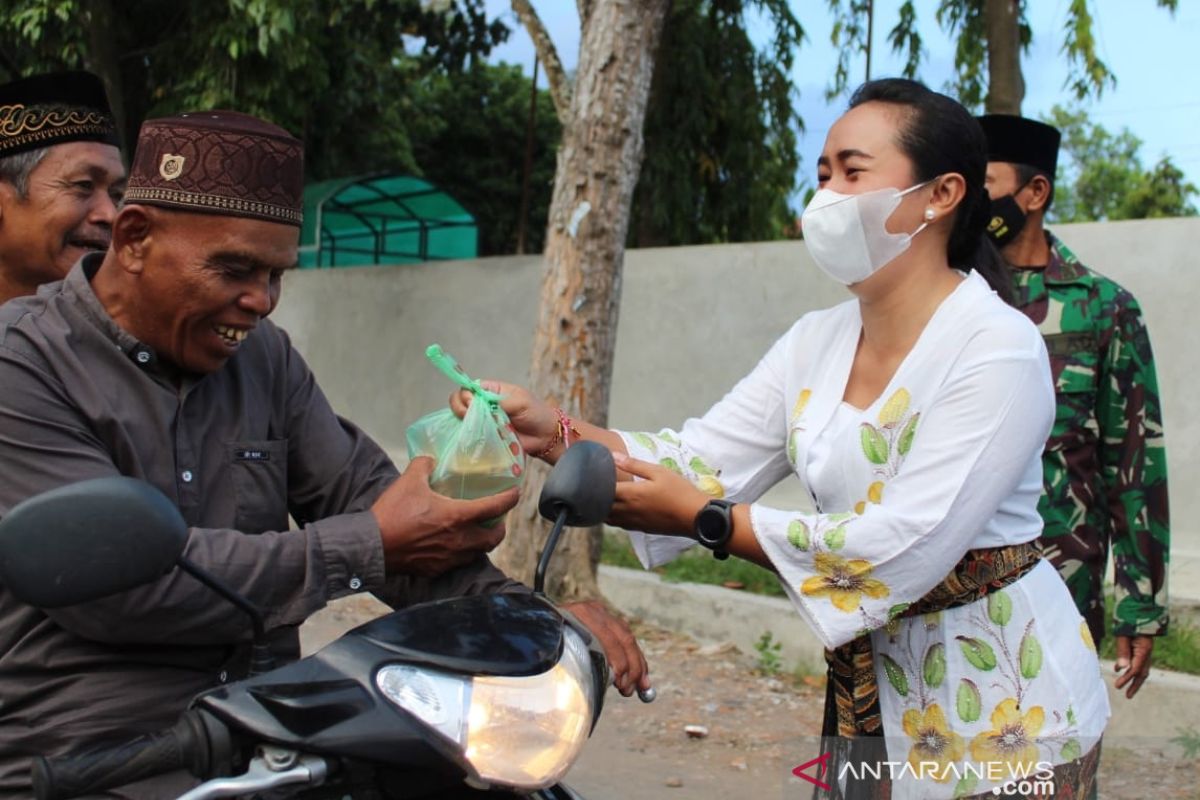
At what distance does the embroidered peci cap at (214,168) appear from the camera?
6.62ft

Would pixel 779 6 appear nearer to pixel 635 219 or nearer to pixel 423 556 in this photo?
pixel 635 219

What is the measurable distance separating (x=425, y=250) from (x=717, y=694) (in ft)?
39.4

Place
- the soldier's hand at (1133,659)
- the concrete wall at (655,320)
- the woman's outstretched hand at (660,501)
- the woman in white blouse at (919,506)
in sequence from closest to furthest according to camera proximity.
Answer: the woman in white blouse at (919,506), the woman's outstretched hand at (660,501), the soldier's hand at (1133,659), the concrete wall at (655,320)

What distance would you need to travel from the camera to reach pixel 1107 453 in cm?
339

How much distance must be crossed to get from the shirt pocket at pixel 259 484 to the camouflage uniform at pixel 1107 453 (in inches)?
79.4

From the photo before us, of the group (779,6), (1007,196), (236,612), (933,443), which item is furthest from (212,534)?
(779,6)

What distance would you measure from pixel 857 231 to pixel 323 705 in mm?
1326

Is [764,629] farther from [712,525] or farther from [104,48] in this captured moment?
[104,48]

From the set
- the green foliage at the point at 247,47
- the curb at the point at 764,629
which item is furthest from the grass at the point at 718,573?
the green foliage at the point at 247,47

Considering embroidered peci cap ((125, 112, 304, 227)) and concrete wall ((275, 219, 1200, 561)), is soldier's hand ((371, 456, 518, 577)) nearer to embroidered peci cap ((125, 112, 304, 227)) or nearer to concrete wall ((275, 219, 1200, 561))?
embroidered peci cap ((125, 112, 304, 227))

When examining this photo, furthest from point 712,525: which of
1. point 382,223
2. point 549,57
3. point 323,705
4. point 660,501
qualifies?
point 382,223

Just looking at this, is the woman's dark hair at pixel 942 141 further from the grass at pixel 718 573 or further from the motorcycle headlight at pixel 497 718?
the grass at pixel 718 573

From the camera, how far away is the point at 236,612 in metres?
1.92

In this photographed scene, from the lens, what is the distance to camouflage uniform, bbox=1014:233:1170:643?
10.9 feet
